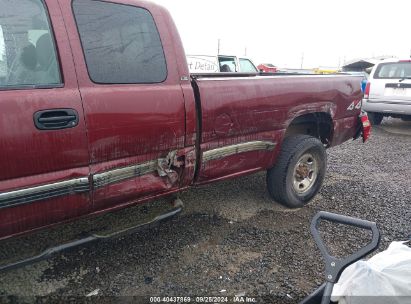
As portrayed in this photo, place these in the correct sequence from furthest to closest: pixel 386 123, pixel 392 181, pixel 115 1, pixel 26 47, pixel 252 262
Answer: pixel 386 123
pixel 392 181
pixel 252 262
pixel 115 1
pixel 26 47

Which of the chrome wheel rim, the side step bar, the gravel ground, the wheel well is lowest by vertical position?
the gravel ground

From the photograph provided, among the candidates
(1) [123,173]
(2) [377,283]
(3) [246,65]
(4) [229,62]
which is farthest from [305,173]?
(3) [246,65]

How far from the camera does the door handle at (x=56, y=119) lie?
6.64ft

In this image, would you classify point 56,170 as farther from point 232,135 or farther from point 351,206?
point 351,206

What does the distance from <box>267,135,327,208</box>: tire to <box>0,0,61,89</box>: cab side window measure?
91.1 inches

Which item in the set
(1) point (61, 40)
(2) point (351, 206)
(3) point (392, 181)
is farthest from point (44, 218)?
(3) point (392, 181)

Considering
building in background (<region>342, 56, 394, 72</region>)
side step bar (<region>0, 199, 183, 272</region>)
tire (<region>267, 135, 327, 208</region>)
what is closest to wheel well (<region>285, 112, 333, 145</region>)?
tire (<region>267, 135, 327, 208</region>)

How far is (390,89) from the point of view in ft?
27.0

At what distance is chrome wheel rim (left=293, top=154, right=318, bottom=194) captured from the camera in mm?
3920

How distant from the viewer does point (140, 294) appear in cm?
251

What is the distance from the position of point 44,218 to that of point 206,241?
146cm

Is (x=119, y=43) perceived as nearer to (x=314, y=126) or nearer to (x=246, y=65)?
(x=314, y=126)

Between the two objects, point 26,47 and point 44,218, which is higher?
point 26,47

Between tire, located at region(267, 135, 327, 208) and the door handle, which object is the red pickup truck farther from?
tire, located at region(267, 135, 327, 208)
